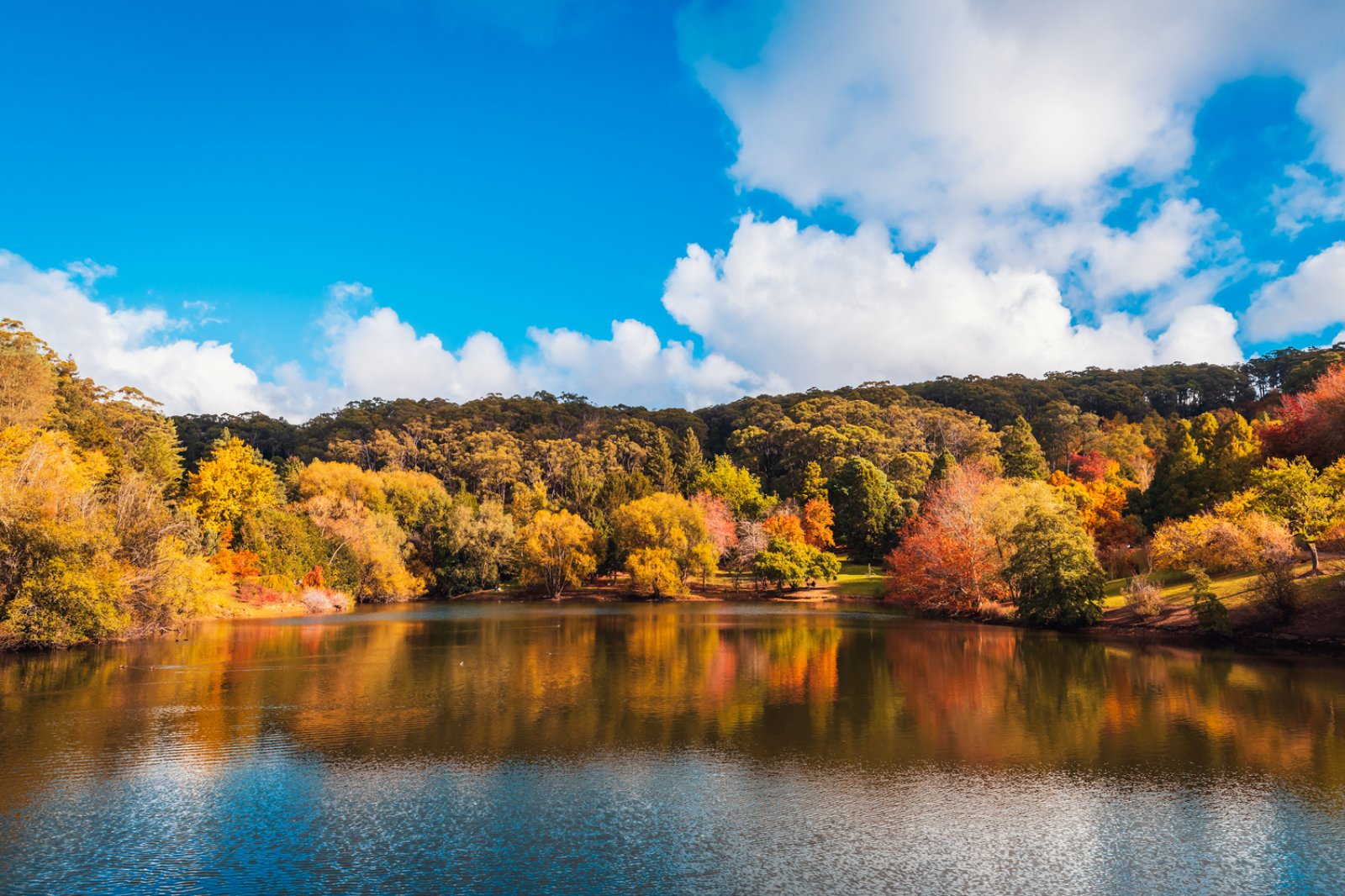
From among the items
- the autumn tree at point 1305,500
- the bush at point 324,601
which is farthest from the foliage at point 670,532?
the autumn tree at point 1305,500

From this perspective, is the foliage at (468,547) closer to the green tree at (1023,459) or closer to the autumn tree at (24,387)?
the autumn tree at (24,387)

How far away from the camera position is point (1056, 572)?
4325cm

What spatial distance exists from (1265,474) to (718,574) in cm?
5106

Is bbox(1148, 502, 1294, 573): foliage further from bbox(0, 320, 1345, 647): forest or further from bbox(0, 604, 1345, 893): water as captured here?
bbox(0, 604, 1345, 893): water

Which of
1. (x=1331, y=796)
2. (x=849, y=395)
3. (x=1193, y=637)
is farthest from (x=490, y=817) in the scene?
(x=849, y=395)

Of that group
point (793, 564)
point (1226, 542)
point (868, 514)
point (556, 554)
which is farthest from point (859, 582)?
point (1226, 542)

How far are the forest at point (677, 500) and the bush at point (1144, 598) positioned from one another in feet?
0.48

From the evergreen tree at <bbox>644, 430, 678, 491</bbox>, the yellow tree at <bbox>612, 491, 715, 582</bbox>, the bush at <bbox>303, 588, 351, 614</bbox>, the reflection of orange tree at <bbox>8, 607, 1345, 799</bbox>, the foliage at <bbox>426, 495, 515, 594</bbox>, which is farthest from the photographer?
the evergreen tree at <bbox>644, 430, 678, 491</bbox>

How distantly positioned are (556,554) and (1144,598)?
167ft

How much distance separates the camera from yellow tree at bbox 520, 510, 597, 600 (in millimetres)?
76000

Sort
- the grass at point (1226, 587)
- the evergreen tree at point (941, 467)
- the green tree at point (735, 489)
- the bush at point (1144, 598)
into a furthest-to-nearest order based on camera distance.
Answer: the green tree at point (735, 489) < the evergreen tree at point (941, 467) < the bush at point (1144, 598) < the grass at point (1226, 587)

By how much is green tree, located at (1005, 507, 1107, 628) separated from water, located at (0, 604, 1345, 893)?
11456mm

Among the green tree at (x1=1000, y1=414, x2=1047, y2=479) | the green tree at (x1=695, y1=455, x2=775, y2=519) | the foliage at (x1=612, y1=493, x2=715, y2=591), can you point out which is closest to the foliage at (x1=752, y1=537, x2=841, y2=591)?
the foliage at (x1=612, y1=493, x2=715, y2=591)

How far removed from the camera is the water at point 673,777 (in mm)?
11781
